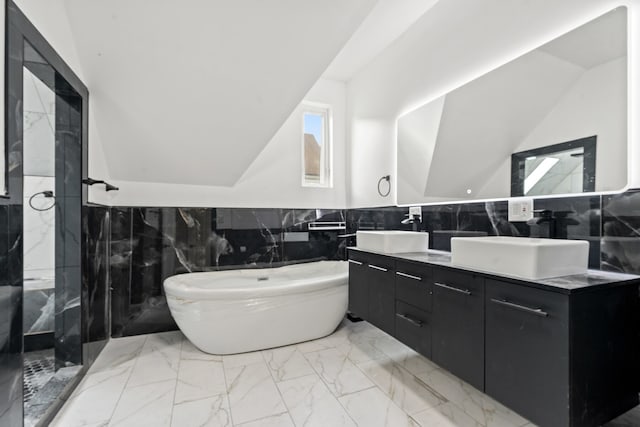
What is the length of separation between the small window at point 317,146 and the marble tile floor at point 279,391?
197cm

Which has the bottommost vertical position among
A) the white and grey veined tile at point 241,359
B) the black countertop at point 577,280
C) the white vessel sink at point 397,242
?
the white and grey veined tile at point 241,359

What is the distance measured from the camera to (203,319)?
2268 millimetres

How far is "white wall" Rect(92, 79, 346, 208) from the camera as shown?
2871 mm

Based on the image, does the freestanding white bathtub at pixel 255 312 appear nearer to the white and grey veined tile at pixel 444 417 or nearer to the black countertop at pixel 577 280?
the white and grey veined tile at pixel 444 417

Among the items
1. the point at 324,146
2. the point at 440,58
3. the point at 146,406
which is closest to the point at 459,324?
the point at 146,406

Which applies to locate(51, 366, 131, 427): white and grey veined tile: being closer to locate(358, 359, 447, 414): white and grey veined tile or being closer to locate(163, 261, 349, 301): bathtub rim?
locate(163, 261, 349, 301): bathtub rim

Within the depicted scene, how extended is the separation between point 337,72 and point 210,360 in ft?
10.6

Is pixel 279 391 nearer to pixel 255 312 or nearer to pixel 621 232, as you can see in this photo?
pixel 255 312

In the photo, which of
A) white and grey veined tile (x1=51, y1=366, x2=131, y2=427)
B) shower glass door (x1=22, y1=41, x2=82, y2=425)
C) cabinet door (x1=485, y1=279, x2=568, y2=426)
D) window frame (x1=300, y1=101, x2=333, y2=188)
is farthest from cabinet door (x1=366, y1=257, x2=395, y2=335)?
shower glass door (x1=22, y1=41, x2=82, y2=425)

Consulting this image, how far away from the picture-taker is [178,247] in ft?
9.64

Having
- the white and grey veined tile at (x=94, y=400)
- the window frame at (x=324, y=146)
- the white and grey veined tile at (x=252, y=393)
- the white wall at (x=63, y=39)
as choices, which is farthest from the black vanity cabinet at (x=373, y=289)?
the white wall at (x=63, y=39)

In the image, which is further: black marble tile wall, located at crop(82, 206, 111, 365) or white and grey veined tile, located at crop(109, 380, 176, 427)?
black marble tile wall, located at crop(82, 206, 111, 365)

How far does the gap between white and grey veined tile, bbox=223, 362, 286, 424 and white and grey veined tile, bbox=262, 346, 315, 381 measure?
61 mm

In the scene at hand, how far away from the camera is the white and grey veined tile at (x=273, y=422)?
159cm
